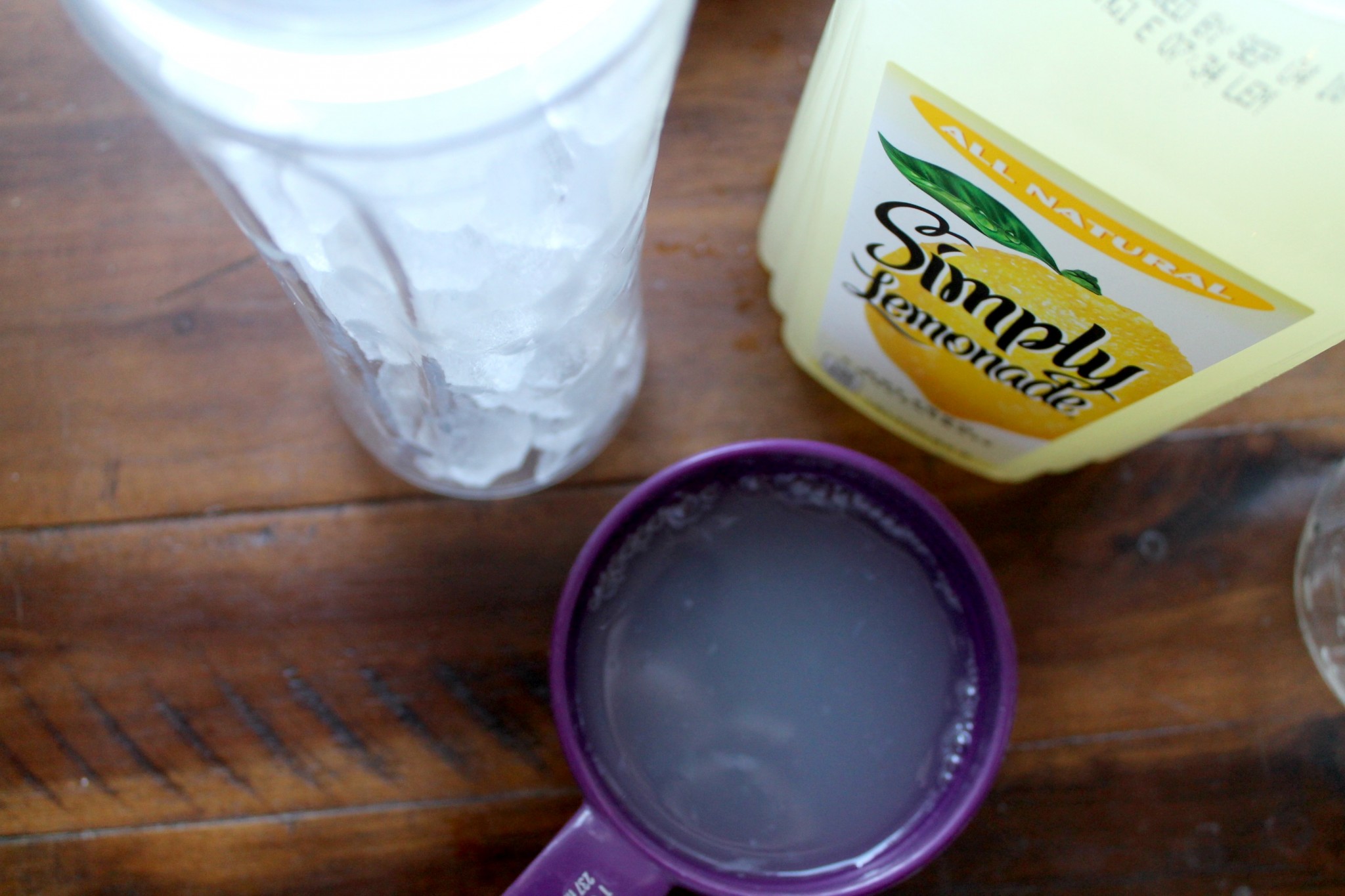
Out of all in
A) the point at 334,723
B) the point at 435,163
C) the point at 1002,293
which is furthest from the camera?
the point at 334,723

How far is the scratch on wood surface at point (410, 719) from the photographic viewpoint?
0.47 meters

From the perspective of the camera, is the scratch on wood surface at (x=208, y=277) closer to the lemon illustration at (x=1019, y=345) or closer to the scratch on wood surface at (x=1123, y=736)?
the lemon illustration at (x=1019, y=345)

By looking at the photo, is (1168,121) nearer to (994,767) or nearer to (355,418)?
(994,767)

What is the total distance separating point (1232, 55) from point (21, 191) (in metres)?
0.54

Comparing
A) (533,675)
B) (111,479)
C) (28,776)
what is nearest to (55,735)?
(28,776)

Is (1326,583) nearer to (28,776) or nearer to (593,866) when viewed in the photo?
(593,866)

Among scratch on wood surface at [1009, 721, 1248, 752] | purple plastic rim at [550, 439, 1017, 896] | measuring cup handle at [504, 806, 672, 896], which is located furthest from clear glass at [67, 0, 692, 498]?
scratch on wood surface at [1009, 721, 1248, 752]

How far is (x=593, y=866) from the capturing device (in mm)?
385

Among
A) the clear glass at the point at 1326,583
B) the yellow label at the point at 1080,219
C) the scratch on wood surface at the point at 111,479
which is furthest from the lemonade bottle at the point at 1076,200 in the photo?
the scratch on wood surface at the point at 111,479

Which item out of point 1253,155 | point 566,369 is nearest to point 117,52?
point 566,369

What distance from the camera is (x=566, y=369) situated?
1.35 feet

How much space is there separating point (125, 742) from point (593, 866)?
0.25 m

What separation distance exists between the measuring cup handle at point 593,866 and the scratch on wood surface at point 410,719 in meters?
0.10

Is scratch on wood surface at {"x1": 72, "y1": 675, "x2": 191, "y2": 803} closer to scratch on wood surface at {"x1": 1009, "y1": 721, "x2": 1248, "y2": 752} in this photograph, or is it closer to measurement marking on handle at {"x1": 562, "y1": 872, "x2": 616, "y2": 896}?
measurement marking on handle at {"x1": 562, "y1": 872, "x2": 616, "y2": 896}
